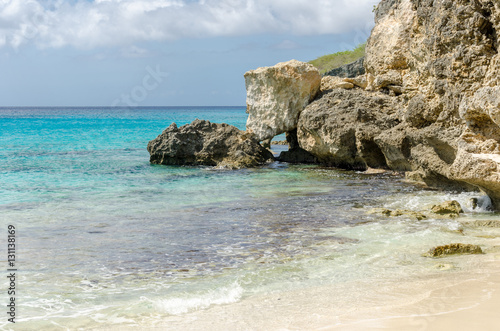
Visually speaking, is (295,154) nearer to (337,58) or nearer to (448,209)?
(448,209)

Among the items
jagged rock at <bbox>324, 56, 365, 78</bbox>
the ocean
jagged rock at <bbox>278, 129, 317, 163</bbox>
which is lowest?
the ocean

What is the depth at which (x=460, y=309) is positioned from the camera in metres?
5.00

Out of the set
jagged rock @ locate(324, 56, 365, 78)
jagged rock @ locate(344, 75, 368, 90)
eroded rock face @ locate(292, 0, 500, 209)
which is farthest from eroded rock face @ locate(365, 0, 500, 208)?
jagged rock @ locate(324, 56, 365, 78)

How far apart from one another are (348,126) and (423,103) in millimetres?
4291

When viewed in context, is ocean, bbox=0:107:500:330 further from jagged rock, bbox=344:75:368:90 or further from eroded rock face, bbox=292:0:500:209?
jagged rock, bbox=344:75:368:90

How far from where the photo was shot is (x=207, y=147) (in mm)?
19766

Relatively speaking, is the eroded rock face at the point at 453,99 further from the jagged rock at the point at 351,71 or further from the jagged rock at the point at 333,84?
the jagged rock at the point at 351,71

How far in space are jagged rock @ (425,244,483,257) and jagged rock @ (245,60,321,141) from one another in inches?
494

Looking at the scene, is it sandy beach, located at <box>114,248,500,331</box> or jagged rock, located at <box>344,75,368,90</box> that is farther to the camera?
jagged rock, located at <box>344,75,368,90</box>

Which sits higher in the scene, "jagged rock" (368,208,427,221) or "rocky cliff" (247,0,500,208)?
"rocky cliff" (247,0,500,208)

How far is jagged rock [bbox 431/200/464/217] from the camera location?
32.7ft

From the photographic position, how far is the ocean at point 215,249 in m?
5.52

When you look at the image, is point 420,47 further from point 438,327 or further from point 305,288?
point 438,327

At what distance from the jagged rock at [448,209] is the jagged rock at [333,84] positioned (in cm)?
967
